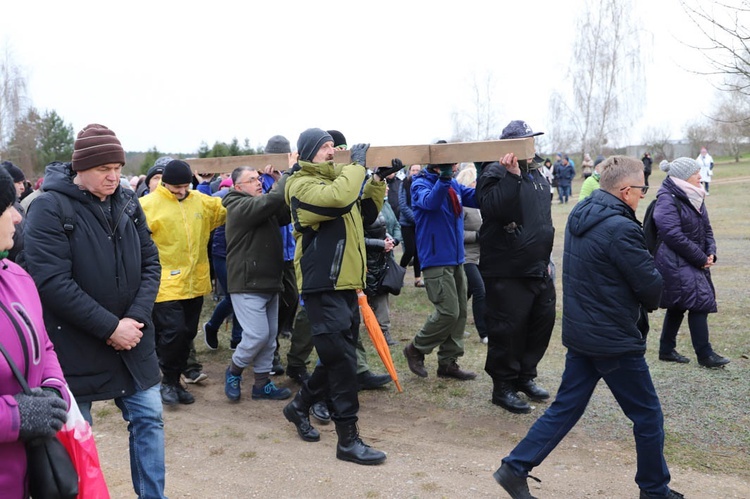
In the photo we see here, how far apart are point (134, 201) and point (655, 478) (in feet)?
10.6

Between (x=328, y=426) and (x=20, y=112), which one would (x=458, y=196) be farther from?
(x=20, y=112)

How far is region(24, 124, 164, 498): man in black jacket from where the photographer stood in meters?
3.41

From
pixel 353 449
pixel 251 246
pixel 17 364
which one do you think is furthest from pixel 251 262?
pixel 17 364

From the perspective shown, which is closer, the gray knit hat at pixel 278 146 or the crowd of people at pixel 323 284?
the crowd of people at pixel 323 284

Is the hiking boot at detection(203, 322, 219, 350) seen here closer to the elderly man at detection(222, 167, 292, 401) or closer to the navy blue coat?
the elderly man at detection(222, 167, 292, 401)

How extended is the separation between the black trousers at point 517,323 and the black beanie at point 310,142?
5.84 feet

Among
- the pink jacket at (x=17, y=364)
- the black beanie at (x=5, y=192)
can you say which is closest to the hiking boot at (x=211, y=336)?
the pink jacket at (x=17, y=364)

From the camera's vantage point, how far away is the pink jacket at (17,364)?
2.35 meters

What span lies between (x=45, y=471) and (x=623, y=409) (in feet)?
9.71

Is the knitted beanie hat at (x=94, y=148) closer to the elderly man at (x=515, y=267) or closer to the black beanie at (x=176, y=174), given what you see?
the black beanie at (x=176, y=174)

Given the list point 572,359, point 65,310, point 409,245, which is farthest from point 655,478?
point 409,245

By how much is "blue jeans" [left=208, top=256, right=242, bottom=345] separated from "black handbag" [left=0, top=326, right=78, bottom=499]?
4484 mm

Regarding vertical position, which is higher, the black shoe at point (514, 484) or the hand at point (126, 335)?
the hand at point (126, 335)

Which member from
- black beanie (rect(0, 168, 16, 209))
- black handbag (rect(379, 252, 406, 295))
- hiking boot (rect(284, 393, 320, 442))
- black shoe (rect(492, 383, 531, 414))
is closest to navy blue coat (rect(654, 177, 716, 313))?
black shoe (rect(492, 383, 531, 414))
